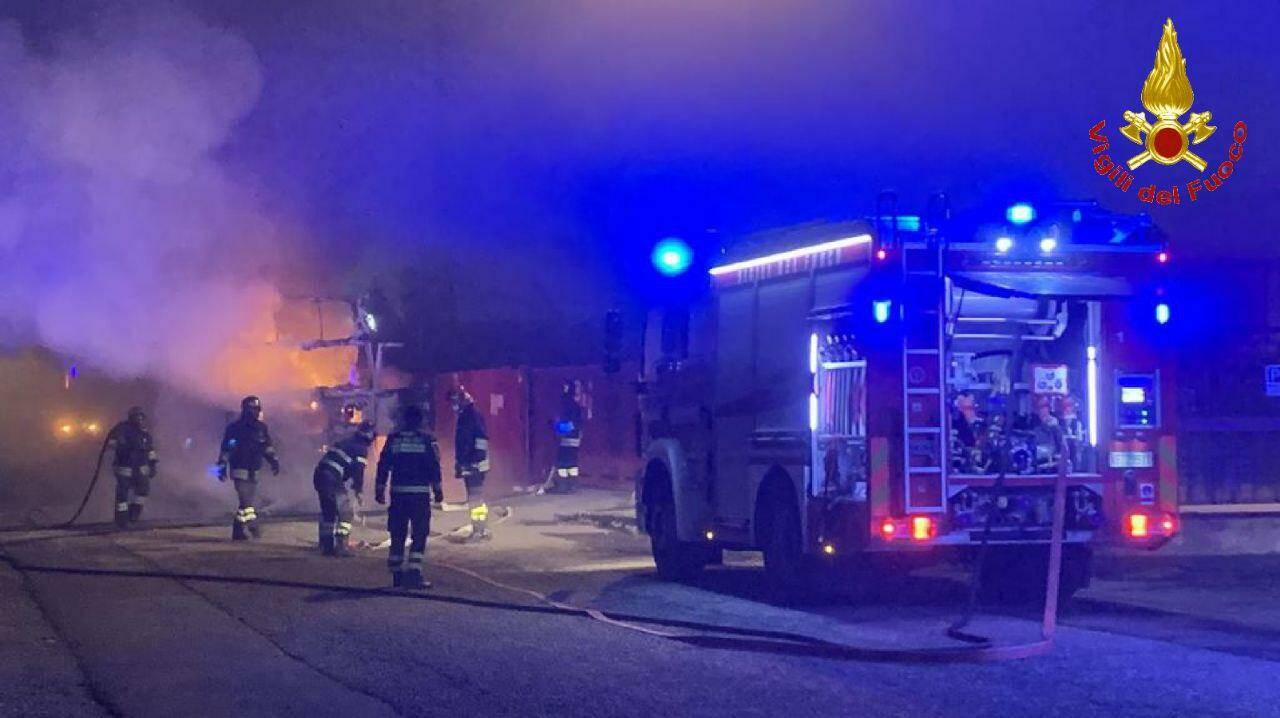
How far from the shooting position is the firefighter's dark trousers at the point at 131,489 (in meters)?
20.7

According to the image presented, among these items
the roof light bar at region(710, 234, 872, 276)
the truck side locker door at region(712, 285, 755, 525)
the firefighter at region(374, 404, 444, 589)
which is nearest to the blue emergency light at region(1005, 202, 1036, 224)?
the roof light bar at region(710, 234, 872, 276)

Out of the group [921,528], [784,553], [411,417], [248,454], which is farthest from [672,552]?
[248,454]

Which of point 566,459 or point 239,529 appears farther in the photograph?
point 566,459

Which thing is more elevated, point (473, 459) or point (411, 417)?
point (411, 417)

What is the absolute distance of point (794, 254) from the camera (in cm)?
1195

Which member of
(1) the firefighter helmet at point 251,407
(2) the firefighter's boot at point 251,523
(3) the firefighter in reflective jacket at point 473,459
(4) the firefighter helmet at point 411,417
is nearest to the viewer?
(4) the firefighter helmet at point 411,417

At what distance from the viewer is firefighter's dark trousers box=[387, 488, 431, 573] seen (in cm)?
1288

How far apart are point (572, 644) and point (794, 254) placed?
3875mm

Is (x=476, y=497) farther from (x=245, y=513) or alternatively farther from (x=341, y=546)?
(x=245, y=513)

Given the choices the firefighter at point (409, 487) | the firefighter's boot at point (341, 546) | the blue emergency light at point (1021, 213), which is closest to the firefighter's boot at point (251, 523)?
the firefighter's boot at point (341, 546)

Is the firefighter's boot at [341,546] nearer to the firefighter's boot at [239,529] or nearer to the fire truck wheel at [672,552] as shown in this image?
the firefighter's boot at [239,529]

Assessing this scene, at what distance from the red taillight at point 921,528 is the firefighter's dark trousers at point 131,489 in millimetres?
13136

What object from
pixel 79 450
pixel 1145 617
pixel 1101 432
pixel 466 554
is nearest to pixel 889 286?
pixel 1101 432

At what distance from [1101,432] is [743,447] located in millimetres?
2847
